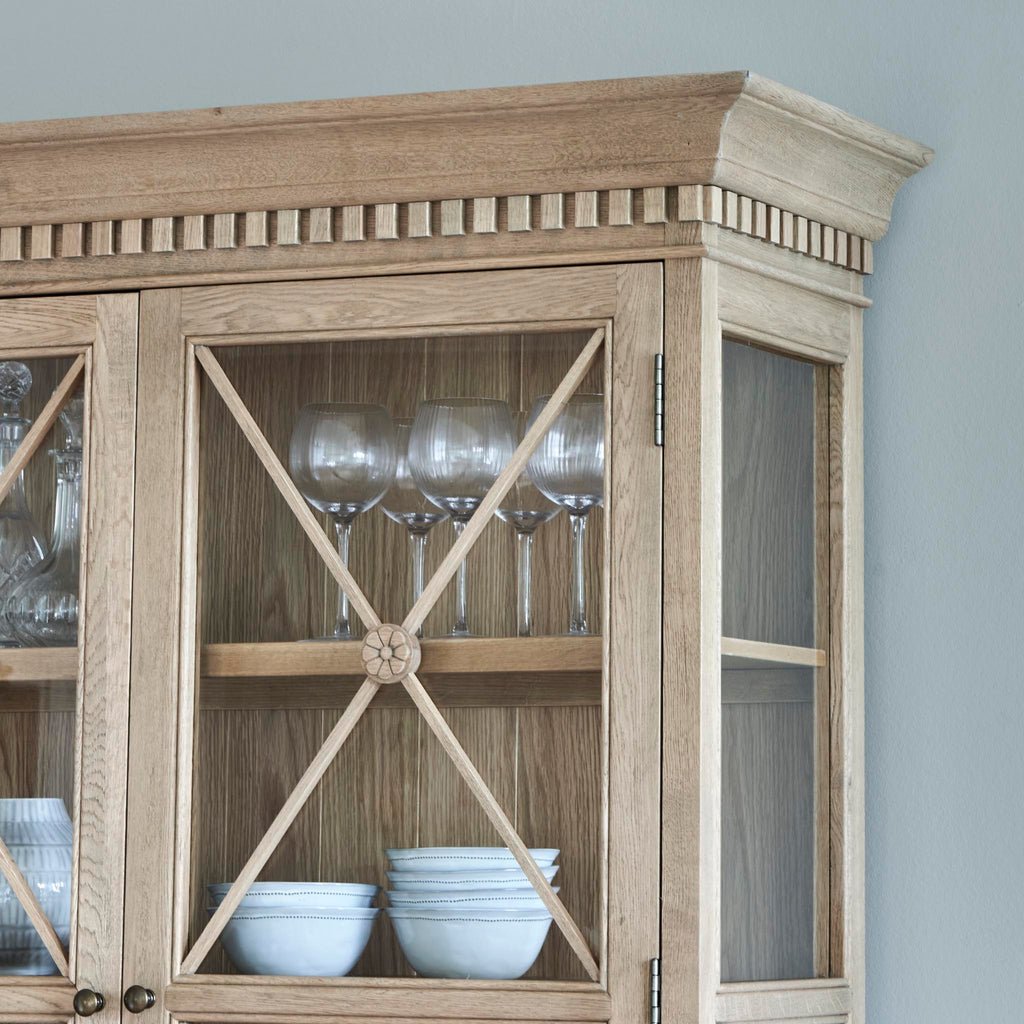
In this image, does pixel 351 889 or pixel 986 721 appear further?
pixel 986 721

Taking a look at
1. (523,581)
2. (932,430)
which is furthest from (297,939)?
(932,430)

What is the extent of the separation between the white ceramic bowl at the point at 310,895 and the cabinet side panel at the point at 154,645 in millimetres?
61

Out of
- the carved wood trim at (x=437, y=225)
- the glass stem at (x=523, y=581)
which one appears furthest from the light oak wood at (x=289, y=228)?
the glass stem at (x=523, y=581)

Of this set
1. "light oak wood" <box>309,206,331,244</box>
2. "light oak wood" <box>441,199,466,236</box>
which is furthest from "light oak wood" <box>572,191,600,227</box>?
"light oak wood" <box>309,206,331,244</box>

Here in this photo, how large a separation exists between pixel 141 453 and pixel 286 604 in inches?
7.3

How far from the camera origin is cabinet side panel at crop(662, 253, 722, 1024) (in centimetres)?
129

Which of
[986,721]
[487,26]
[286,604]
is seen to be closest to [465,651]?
[286,604]

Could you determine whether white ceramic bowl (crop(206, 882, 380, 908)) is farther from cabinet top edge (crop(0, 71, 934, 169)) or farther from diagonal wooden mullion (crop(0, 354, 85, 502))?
cabinet top edge (crop(0, 71, 934, 169))

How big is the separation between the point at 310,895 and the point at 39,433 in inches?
19.1

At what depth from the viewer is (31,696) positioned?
147 cm

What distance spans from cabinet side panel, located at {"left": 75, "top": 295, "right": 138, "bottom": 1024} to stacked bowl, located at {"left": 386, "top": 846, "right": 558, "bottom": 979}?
9.6 inches

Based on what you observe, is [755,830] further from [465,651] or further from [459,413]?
[459,413]

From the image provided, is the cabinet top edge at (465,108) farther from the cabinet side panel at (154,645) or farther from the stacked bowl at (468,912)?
the stacked bowl at (468,912)

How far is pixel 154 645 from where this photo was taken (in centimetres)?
142
